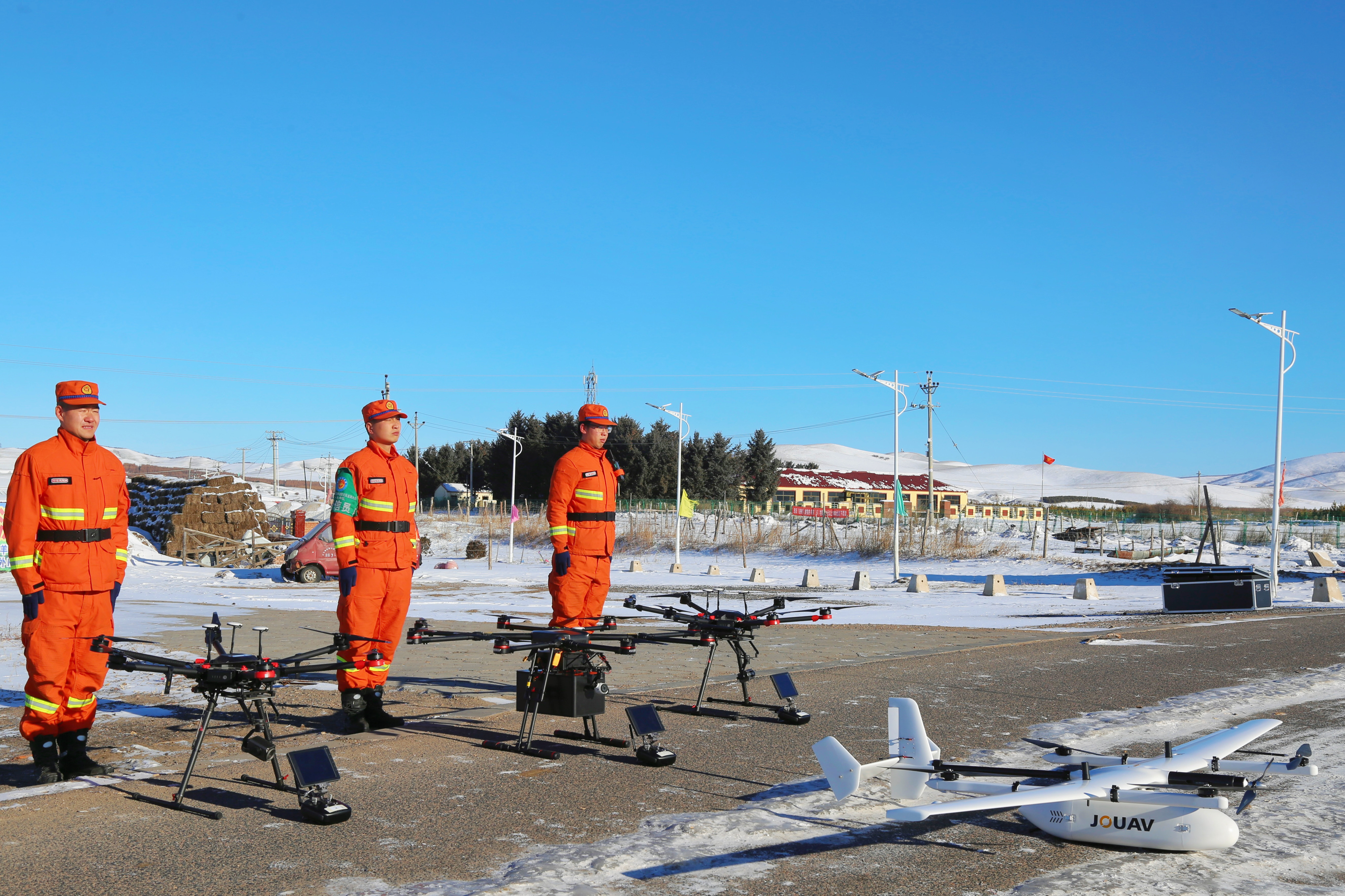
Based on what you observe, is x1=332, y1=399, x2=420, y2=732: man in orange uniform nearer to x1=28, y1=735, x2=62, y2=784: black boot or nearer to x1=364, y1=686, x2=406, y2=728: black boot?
x1=364, y1=686, x2=406, y2=728: black boot

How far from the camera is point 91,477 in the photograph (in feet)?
19.7

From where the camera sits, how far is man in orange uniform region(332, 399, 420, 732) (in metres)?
7.09

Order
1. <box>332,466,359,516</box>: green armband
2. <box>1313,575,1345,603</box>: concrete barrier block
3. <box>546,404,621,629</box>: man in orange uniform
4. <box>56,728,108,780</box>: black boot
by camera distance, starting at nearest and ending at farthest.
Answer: <box>56,728,108,780</box>: black boot < <box>332,466,359,516</box>: green armband < <box>546,404,621,629</box>: man in orange uniform < <box>1313,575,1345,603</box>: concrete barrier block

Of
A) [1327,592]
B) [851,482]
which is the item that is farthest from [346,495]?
[851,482]

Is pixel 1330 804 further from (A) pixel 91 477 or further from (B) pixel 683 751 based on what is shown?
(A) pixel 91 477

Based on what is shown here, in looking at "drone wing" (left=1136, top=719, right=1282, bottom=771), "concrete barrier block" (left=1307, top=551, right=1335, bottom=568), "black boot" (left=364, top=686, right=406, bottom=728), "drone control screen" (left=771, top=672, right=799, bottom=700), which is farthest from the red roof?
"drone wing" (left=1136, top=719, right=1282, bottom=771)

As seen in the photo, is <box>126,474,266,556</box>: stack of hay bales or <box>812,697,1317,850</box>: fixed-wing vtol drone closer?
<box>812,697,1317,850</box>: fixed-wing vtol drone

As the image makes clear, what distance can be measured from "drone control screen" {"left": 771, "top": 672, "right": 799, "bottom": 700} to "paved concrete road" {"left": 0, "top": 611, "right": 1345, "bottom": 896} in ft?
0.76

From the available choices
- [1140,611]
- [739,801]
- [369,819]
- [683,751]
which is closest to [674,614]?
[683,751]

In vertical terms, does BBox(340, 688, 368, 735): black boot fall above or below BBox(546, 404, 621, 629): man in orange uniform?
below

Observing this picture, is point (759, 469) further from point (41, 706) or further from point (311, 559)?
point (41, 706)

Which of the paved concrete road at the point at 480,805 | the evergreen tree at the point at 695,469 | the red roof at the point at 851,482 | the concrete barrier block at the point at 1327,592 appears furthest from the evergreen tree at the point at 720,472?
the paved concrete road at the point at 480,805

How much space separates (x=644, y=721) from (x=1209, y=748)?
3.11 meters

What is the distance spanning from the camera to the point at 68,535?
5.84 meters
